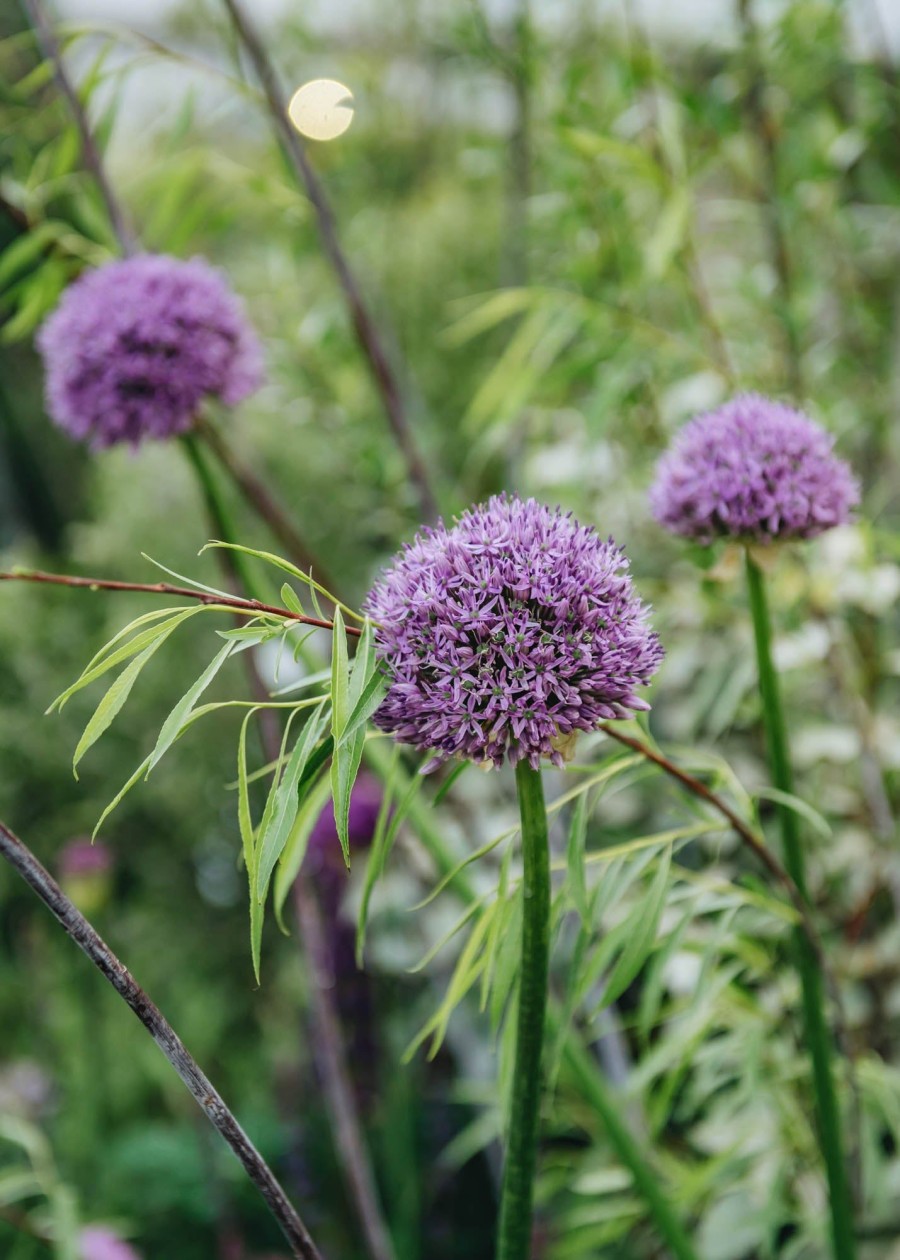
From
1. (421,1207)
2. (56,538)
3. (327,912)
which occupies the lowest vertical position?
(421,1207)

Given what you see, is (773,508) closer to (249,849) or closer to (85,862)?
(249,849)

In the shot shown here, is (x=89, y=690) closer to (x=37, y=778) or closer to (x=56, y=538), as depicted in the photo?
(x=37, y=778)

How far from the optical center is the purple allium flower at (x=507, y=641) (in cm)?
32

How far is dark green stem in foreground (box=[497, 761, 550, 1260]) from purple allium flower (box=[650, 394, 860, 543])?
219mm

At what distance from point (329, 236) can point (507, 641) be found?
0.51 meters

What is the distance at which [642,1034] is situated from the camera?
0.47 meters

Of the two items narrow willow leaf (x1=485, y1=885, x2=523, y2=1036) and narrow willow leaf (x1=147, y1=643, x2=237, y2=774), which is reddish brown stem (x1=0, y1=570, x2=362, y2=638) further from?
narrow willow leaf (x1=485, y1=885, x2=523, y2=1036)

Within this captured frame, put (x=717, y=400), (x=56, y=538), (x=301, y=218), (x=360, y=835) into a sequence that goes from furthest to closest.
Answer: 1. (x=56, y=538)
2. (x=360, y=835)
3. (x=717, y=400)
4. (x=301, y=218)

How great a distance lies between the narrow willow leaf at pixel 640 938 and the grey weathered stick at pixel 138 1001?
0.15 m

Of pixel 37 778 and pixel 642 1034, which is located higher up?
pixel 37 778

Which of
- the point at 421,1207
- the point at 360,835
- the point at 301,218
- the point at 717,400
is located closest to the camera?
the point at 301,218

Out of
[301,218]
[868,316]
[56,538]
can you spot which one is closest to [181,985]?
[56,538]

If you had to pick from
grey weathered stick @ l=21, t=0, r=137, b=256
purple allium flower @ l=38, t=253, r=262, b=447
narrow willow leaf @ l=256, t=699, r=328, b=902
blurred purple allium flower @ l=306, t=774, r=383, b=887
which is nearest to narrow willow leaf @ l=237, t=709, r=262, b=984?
narrow willow leaf @ l=256, t=699, r=328, b=902

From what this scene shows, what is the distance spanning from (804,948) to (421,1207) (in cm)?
92
